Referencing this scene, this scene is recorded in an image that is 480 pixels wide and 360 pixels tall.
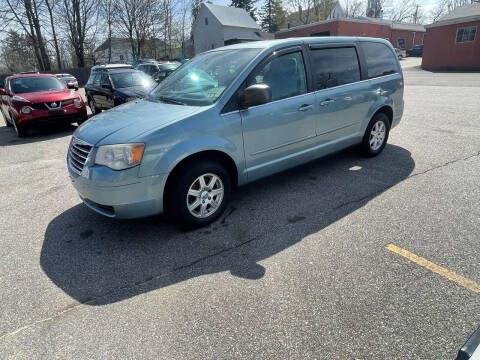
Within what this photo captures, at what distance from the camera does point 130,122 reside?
128 inches

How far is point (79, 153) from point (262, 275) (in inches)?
88.7

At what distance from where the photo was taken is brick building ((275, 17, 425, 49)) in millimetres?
32625

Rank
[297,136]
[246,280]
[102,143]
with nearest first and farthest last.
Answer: [246,280]
[102,143]
[297,136]

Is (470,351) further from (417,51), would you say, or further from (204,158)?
(417,51)

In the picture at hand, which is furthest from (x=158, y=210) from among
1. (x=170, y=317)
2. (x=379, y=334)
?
(x=379, y=334)

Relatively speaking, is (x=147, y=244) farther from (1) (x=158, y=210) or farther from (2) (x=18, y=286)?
(2) (x=18, y=286)

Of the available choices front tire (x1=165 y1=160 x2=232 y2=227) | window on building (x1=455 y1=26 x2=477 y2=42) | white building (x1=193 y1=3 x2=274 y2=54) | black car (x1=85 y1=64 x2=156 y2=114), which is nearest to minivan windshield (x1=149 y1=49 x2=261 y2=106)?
front tire (x1=165 y1=160 x2=232 y2=227)

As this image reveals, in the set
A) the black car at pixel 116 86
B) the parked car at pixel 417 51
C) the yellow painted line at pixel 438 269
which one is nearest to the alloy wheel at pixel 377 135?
the yellow painted line at pixel 438 269

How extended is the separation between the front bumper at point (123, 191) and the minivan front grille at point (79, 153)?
0.48ft

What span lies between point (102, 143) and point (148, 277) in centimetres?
134

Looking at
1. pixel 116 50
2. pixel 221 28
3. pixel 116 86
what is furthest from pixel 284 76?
pixel 116 50

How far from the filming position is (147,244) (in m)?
3.24

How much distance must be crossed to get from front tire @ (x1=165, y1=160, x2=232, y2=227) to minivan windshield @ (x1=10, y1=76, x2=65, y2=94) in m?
8.20

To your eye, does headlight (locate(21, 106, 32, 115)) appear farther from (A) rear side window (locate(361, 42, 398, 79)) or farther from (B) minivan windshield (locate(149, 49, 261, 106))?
(A) rear side window (locate(361, 42, 398, 79))
